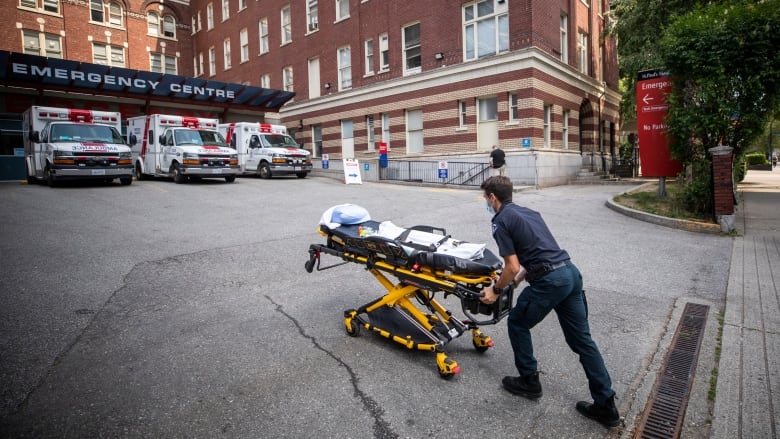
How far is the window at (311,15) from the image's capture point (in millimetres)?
30692

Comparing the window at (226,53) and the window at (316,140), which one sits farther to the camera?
the window at (226,53)

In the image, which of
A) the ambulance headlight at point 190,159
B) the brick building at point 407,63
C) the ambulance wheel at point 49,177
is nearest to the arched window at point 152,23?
the brick building at point 407,63

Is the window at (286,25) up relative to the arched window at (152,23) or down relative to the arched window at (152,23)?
down

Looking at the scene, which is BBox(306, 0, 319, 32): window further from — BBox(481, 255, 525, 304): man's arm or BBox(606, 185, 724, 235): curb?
BBox(481, 255, 525, 304): man's arm

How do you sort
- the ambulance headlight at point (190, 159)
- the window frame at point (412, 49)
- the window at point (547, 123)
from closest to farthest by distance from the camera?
the ambulance headlight at point (190, 159), the window at point (547, 123), the window frame at point (412, 49)

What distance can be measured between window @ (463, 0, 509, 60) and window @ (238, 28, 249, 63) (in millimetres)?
20257

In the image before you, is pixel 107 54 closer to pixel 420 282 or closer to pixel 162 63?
pixel 162 63

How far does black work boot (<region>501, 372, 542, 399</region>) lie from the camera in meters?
3.74

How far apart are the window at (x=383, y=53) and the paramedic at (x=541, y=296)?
79.8 ft

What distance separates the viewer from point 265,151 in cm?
2239

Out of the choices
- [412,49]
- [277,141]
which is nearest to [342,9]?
[412,49]

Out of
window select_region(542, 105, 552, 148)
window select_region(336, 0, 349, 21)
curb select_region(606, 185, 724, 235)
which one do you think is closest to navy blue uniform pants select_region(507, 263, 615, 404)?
curb select_region(606, 185, 724, 235)

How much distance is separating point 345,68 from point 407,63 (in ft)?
17.2

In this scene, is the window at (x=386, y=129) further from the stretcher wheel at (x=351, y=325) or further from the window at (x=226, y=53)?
the stretcher wheel at (x=351, y=325)
